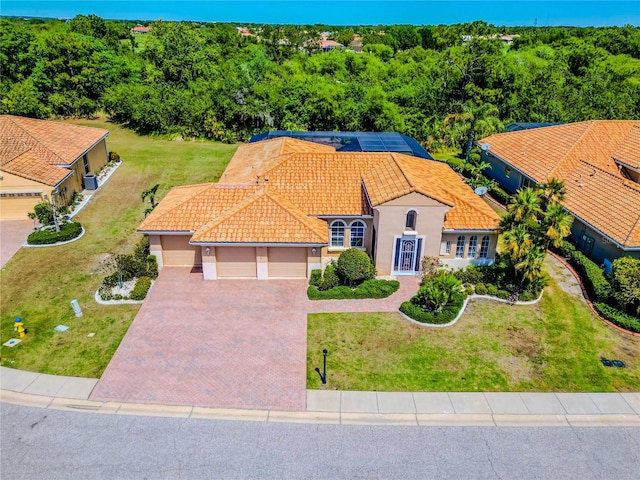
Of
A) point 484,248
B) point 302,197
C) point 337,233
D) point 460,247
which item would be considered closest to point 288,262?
point 337,233

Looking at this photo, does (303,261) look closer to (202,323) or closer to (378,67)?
(202,323)

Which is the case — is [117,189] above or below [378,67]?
below

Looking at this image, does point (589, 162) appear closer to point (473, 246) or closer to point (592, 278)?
point (592, 278)

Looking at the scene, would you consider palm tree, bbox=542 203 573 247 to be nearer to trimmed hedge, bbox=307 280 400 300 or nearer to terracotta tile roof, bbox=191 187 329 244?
trimmed hedge, bbox=307 280 400 300

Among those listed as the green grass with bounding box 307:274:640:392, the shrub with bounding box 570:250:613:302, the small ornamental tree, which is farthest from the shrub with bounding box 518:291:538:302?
the small ornamental tree

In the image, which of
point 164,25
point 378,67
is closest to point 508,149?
point 378,67

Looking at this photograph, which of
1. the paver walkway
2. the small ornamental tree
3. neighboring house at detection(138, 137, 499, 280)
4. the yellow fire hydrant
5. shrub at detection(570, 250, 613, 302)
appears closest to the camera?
the yellow fire hydrant
